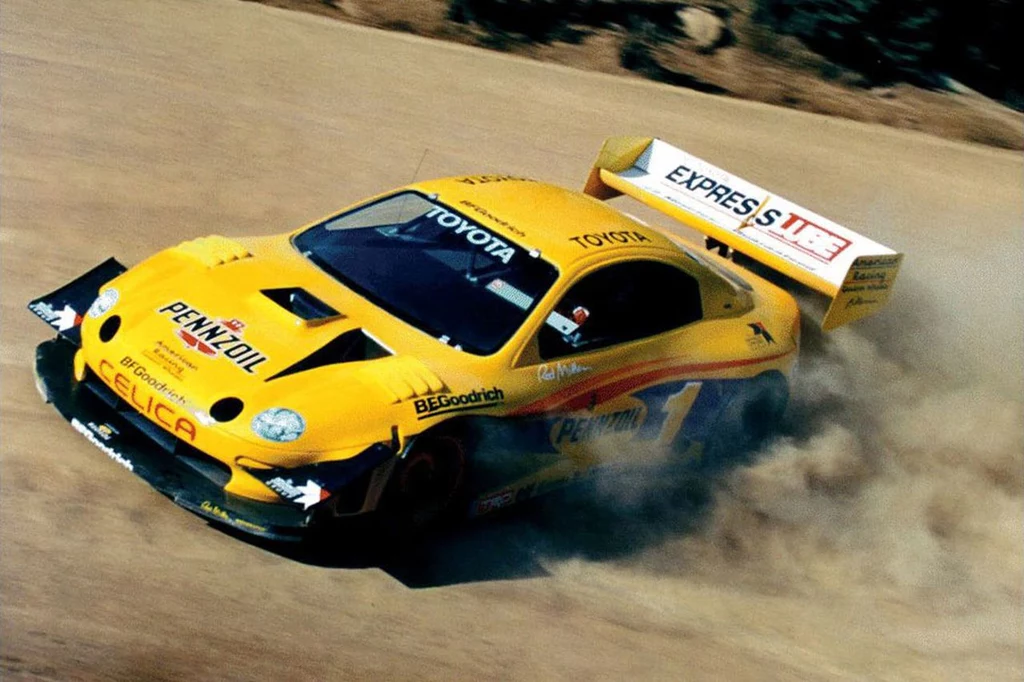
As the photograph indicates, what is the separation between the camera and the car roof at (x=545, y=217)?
6.71 metres

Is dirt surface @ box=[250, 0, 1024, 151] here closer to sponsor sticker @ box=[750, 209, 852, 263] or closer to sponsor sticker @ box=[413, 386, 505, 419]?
sponsor sticker @ box=[750, 209, 852, 263]

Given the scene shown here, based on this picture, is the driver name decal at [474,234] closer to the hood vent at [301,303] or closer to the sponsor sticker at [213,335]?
the hood vent at [301,303]

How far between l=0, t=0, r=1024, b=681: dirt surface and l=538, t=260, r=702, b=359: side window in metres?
0.90

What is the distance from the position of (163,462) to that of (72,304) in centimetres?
118

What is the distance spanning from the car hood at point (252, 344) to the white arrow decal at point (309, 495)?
0.62 ft

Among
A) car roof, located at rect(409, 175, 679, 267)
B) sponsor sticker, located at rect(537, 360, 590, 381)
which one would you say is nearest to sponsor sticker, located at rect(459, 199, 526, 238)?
car roof, located at rect(409, 175, 679, 267)

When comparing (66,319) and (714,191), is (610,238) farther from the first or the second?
(66,319)

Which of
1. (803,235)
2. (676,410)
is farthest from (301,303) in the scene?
(803,235)

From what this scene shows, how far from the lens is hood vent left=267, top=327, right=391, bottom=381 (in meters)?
5.78

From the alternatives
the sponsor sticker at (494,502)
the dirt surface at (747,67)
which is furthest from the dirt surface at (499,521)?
the dirt surface at (747,67)

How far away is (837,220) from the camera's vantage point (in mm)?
13047

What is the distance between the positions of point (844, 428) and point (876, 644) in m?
2.24

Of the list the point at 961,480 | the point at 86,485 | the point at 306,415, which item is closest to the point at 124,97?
the point at 86,485

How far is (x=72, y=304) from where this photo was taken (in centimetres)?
625
